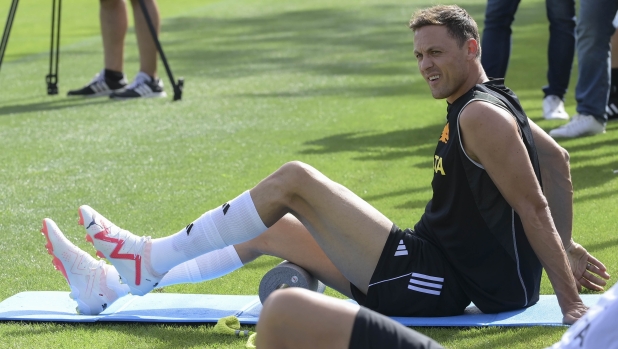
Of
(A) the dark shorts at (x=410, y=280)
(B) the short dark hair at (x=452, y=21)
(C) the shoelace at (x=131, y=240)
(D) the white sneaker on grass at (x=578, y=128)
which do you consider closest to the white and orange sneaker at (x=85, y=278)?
(C) the shoelace at (x=131, y=240)

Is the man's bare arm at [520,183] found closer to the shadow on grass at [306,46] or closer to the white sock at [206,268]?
the white sock at [206,268]

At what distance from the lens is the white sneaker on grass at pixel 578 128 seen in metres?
7.09

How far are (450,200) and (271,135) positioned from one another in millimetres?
4371

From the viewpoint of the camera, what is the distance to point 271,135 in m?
7.79

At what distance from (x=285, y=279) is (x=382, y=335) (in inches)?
63.7

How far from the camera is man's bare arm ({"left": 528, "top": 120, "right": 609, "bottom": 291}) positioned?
151 inches

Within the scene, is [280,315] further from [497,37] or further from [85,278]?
[497,37]

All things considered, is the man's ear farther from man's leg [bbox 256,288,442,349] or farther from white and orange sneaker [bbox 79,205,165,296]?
man's leg [bbox 256,288,442,349]

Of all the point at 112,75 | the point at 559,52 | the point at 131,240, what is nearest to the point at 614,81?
the point at 559,52

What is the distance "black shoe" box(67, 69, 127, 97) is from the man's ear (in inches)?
Result: 272

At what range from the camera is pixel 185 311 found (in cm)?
385

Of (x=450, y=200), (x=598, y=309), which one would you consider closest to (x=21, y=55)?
(x=450, y=200)

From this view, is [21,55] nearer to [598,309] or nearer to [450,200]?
[450,200]

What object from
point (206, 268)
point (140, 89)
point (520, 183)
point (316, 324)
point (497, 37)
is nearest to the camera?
point (316, 324)
